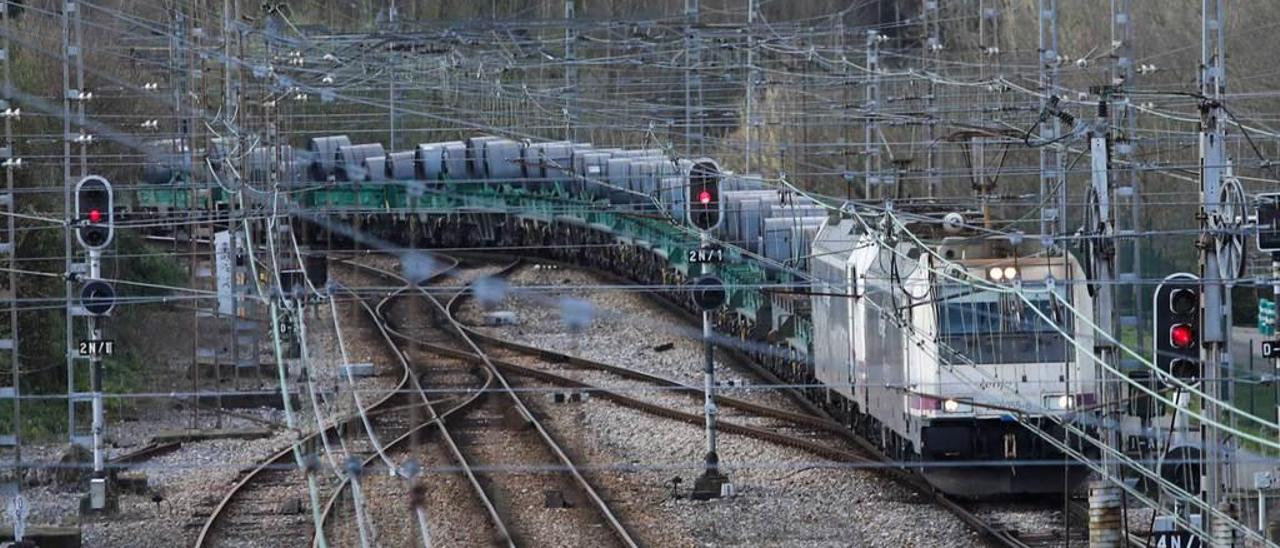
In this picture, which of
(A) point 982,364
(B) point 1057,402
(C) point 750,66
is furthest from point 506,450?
(C) point 750,66

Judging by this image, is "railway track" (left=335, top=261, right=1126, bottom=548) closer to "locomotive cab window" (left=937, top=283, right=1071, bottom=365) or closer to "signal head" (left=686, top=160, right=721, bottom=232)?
"locomotive cab window" (left=937, top=283, right=1071, bottom=365)

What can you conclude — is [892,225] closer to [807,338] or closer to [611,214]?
[807,338]

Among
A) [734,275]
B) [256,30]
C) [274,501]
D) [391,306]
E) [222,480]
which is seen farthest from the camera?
[391,306]

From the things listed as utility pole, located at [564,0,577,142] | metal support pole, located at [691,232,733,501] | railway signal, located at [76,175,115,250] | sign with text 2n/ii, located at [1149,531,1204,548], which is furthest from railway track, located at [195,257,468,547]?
utility pole, located at [564,0,577,142]

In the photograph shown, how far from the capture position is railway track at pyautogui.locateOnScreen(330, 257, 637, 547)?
1555 centimetres

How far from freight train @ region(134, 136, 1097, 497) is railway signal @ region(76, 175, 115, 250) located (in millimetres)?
4564

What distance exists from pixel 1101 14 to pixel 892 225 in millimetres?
13055

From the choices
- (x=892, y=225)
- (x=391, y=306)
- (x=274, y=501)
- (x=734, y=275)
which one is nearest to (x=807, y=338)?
(x=734, y=275)

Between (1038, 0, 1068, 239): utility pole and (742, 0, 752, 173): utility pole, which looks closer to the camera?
(1038, 0, 1068, 239): utility pole

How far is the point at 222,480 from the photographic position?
18.6 metres

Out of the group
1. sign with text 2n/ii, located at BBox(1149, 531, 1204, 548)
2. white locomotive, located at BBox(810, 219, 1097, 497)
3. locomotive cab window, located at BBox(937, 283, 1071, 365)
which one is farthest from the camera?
locomotive cab window, located at BBox(937, 283, 1071, 365)

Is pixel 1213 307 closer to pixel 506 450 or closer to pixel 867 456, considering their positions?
pixel 867 456

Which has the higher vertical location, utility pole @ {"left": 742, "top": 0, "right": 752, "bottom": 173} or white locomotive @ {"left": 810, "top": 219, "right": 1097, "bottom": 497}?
utility pole @ {"left": 742, "top": 0, "right": 752, "bottom": 173}

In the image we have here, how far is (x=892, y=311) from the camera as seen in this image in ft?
56.0
